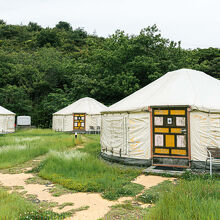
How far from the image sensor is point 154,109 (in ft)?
19.0

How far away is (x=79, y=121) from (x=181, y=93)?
1092 centimetres

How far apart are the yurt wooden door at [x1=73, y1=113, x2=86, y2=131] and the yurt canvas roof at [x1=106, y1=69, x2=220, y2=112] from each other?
9203mm

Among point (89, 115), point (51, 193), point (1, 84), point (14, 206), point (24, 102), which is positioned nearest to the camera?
point (14, 206)

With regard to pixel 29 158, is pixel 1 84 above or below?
above

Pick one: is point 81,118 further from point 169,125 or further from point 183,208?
point 183,208

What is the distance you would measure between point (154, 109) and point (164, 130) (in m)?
0.68

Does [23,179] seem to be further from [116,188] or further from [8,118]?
[8,118]

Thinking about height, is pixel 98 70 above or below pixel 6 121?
above

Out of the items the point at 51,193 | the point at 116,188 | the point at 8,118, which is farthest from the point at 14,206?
the point at 8,118

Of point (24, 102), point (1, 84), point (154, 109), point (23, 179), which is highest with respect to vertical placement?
point (1, 84)

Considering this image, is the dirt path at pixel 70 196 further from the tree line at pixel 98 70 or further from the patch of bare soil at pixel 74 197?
the tree line at pixel 98 70

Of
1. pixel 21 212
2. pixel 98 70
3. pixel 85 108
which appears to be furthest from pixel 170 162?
pixel 98 70

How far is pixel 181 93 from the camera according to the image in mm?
5797

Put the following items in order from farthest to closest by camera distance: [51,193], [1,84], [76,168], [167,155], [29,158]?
[1,84]
[29,158]
[167,155]
[76,168]
[51,193]
